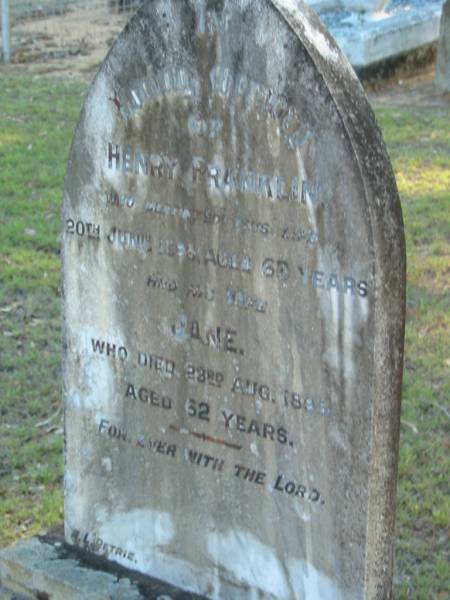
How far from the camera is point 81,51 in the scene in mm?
13492

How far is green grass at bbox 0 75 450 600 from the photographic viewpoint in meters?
4.82

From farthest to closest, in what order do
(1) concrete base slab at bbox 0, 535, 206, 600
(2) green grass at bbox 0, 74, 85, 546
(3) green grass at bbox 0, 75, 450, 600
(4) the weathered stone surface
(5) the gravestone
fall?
(4) the weathered stone surface, (2) green grass at bbox 0, 74, 85, 546, (3) green grass at bbox 0, 75, 450, 600, (1) concrete base slab at bbox 0, 535, 206, 600, (5) the gravestone

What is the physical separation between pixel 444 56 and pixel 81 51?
13.3 ft

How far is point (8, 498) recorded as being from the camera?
5012mm

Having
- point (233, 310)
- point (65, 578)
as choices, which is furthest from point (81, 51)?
point (233, 310)

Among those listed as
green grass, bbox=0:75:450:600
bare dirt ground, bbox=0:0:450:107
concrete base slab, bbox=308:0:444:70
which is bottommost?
green grass, bbox=0:75:450:600

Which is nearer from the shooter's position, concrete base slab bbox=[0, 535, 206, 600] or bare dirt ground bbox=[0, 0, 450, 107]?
concrete base slab bbox=[0, 535, 206, 600]

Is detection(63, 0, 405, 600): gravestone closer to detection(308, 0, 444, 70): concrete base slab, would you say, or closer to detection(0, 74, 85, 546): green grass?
detection(0, 74, 85, 546): green grass

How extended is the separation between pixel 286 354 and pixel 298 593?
0.67 metres

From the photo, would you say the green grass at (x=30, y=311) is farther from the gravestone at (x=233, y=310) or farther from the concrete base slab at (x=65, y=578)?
the gravestone at (x=233, y=310)

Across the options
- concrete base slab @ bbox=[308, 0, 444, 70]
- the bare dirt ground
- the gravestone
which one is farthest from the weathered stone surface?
the gravestone

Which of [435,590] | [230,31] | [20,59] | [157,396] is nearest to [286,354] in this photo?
[157,396]

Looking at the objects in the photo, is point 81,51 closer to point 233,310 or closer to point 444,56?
point 444,56

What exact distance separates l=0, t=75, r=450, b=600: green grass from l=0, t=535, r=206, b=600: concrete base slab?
556 millimetres
